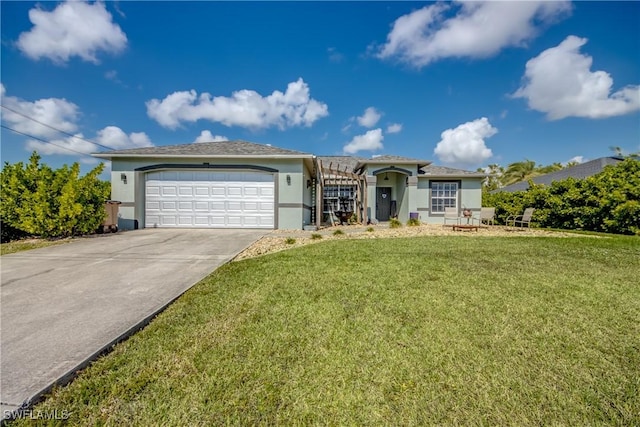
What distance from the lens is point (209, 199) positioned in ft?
38.0

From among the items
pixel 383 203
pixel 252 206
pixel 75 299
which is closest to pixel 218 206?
pixel 252 206

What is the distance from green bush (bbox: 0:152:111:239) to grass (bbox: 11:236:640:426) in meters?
7.28

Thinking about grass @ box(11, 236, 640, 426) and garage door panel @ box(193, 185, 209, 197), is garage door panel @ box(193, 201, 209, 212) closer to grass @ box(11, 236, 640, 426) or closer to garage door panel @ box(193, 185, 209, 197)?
garage door panel @ box(193, 185, 209, 197)

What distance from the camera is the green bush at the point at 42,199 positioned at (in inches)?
323

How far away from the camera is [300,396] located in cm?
185

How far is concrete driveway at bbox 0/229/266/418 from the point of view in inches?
84.2

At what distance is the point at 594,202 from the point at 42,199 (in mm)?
18923

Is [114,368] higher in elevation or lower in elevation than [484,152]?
lower

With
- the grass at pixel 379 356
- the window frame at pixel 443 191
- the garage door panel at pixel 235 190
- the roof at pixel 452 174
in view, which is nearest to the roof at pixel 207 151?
the garage door panel at pixel 235 190

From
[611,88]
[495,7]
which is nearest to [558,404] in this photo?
[495,7]

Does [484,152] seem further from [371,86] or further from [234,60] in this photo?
[234,60]

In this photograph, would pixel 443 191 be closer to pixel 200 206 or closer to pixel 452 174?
pixel 452 174

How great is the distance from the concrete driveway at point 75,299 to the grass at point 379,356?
24 cm

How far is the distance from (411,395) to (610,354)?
187 centimetres
